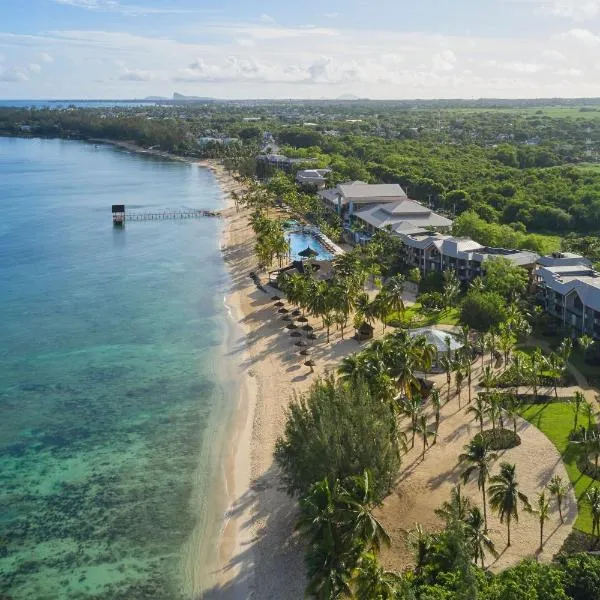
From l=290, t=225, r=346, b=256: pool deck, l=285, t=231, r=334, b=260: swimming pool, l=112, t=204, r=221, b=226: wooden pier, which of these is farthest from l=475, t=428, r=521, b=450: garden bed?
l=112, t=204, r=221, b=226: wooden pier

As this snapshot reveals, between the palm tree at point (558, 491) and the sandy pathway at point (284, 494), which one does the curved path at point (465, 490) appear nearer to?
the sandy pathway at point (284, 494)

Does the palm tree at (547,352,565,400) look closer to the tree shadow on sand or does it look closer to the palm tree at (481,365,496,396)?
the palm tree at (481,365,496,396)

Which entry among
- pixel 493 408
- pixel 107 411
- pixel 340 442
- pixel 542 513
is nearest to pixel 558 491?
pixel 542 513

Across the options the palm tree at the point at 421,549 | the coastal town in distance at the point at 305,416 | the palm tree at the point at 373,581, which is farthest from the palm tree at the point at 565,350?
the palm tree at the point at 373,581

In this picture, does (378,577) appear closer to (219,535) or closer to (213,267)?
(219,535)

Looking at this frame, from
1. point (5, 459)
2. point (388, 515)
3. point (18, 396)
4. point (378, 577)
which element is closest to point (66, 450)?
point (5, 459)

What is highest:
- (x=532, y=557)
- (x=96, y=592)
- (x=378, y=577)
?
(x=378, y=577)

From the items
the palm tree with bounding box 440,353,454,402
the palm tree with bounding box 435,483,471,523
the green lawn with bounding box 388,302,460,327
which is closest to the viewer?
the palm tree with bounding box 435,483,471,523

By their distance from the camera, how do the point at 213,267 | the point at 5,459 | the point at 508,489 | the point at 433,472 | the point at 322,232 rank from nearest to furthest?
the point at 508,489, the point at 433,472, the point at 5,459, the point at 213,267, the point at 322,232
